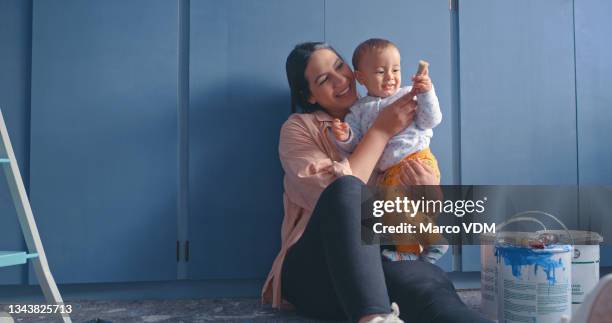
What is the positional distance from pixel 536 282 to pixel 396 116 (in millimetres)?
673

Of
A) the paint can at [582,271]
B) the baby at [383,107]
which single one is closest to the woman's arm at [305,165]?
the baby at [383,107]

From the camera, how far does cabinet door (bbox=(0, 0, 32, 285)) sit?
1.93 metres

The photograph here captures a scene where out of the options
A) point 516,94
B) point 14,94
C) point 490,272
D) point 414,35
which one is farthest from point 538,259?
point 14,94

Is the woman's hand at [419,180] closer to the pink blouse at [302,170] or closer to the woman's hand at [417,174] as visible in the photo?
the woman's hand at [417,174]

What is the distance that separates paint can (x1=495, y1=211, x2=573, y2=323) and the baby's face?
2.27 ft

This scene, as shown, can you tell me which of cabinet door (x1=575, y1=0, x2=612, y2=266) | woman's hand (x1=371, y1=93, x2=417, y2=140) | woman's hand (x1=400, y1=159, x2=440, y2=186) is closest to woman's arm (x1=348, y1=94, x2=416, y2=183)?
woman's hand (x1=371, y1=93, x2=417, y2=140)

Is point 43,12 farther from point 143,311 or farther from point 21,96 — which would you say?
point 143,311

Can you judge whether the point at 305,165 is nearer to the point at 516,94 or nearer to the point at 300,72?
the point at 300,72

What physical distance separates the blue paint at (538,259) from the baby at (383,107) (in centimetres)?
25

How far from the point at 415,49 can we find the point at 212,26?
2.93 feet

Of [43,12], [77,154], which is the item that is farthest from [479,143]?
[43,12]

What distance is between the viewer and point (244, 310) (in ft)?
6.12

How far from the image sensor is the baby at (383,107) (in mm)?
1598

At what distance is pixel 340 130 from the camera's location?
5.64 ft
